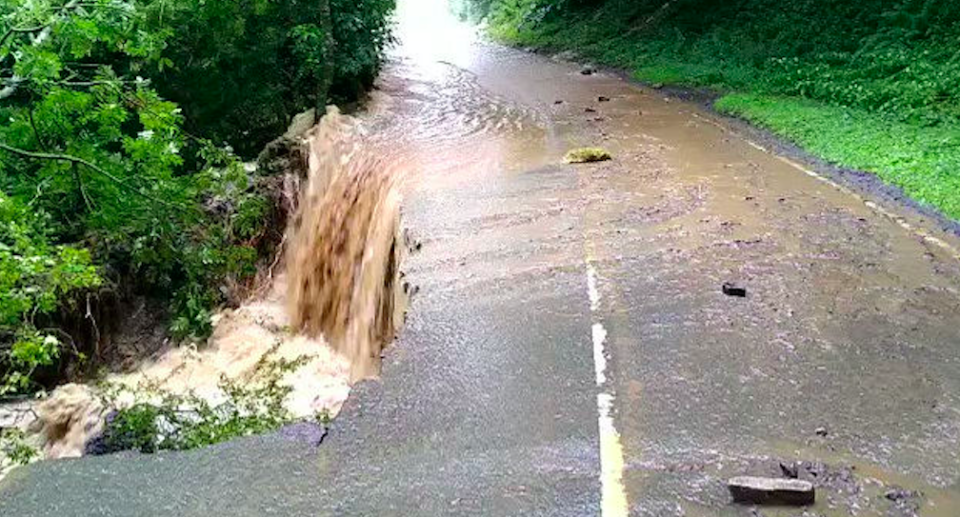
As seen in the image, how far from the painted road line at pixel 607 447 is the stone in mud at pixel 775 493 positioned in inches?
21.2

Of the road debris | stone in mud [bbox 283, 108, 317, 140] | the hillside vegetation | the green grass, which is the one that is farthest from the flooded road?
stone in mud [bbox 283, 108, 317, 140]

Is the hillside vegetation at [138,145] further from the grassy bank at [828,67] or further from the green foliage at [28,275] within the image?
the grassy bank at [828,67]

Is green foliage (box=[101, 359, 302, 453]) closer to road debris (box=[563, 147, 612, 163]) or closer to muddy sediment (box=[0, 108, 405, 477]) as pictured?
Result: muddy sediment (box=[0, 108, 405, 477])

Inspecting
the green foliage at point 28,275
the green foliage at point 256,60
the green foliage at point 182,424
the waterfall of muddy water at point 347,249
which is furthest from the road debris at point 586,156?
the green foliage at point 28,275

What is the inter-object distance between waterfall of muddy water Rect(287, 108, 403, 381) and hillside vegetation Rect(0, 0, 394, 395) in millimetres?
762

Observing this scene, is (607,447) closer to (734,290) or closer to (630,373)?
(630,373)

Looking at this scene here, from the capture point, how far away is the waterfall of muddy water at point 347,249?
9039 millimetres

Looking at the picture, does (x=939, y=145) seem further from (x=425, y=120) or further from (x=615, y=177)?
(x=425, y=120)

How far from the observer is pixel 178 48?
44.5 ft

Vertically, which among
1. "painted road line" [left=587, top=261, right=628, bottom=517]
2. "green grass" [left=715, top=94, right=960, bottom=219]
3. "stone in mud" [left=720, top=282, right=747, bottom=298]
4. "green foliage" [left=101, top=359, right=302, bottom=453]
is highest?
"green grass" [left=715, top=94, right=960, bottom=219]

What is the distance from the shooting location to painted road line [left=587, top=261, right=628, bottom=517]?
4070 mm

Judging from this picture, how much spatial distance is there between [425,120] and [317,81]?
215cm

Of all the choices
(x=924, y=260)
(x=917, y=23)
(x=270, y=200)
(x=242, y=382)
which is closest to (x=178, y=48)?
(x=270, y=200)

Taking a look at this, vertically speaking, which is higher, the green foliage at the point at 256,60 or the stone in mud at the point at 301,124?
the green foliage at the point at 256,60
